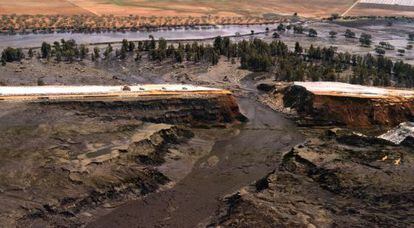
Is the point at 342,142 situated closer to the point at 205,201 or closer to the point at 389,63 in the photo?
the point at 205,201

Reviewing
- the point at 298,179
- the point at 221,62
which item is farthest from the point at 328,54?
the point at 298,179

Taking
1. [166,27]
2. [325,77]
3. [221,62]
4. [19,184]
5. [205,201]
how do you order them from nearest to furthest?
[19,184], [205,201], [325,77], [221,62], [166,27]

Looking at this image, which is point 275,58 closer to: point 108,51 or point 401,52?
point 108,51

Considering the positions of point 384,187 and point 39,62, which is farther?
point 39,62

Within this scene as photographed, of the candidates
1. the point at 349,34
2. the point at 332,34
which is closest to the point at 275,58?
the point at 332,34

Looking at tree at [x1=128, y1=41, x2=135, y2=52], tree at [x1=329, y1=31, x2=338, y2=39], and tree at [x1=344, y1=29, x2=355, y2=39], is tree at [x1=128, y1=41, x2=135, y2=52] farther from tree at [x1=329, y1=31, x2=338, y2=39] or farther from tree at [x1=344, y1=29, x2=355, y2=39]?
tree at [x1=344, y1=29, x2=355, y2=39]

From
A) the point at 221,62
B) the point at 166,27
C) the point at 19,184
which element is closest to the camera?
the point at 19,184

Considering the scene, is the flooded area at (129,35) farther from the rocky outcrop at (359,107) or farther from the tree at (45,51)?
the rocky outcrop at (359,107)
